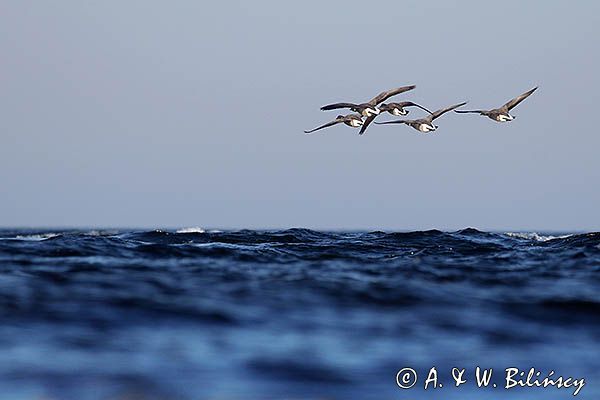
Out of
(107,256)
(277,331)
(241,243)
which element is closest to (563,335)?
(277,331)

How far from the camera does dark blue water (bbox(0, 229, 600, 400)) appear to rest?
636 inches

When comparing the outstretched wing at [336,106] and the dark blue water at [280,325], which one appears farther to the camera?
the outstretched wing at [336,106]

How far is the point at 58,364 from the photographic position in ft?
54.9

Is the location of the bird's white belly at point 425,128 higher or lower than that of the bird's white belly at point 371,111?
lower

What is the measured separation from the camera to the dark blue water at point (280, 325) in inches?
636

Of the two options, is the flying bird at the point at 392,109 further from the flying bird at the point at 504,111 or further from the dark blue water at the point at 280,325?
the dark blue water at the point at 280,325

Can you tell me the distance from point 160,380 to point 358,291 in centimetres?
954

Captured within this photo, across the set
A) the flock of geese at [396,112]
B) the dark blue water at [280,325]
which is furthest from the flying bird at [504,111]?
the dark blue water at [280,325]

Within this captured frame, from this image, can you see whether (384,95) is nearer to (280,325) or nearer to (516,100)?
(516,100)

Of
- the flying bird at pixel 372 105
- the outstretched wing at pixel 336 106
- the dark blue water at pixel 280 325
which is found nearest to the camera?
the dark blue water at pixel 280 325

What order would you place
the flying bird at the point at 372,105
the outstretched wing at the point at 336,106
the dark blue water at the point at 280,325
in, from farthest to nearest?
the flying bird at the point at 372,105, the outstretched wing at the point at 336,106, the dark blue water at the point at 280,325

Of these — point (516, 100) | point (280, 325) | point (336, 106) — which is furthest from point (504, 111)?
point (280, 325)

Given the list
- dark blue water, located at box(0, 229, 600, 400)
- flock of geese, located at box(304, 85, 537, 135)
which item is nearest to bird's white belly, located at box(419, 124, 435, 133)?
flock of geese, located at box(304, 85, 537, 135)

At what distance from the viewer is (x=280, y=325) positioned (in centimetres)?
2022
